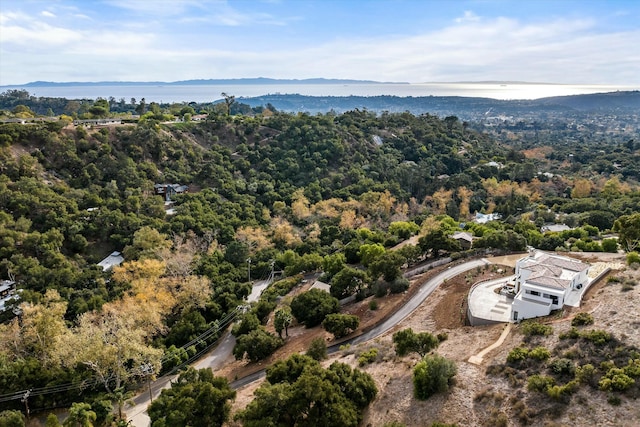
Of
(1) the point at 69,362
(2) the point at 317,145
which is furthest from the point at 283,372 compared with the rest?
(2) the point at 317,145

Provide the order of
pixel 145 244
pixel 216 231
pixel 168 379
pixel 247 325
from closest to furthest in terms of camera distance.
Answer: pixel 168 379 → pixel 247 325 → pixel 145 244 → pixel 216 231

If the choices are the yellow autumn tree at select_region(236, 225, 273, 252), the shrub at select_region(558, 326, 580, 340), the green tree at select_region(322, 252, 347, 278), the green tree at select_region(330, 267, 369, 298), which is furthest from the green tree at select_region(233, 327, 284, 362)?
the yellow autumn tree at select_region(236, 225, 273, 252)

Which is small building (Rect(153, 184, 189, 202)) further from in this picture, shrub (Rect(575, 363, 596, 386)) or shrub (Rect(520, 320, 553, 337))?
shrub (Rect(575, 363, 596, 386))

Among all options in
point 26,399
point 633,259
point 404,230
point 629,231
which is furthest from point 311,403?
point 404,230

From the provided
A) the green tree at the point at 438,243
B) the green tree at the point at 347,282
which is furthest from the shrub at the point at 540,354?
the green tree at the point at 438,243

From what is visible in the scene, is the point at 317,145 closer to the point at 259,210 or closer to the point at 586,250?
the point at 259,210

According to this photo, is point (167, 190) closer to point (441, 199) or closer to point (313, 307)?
point (313, 307)
